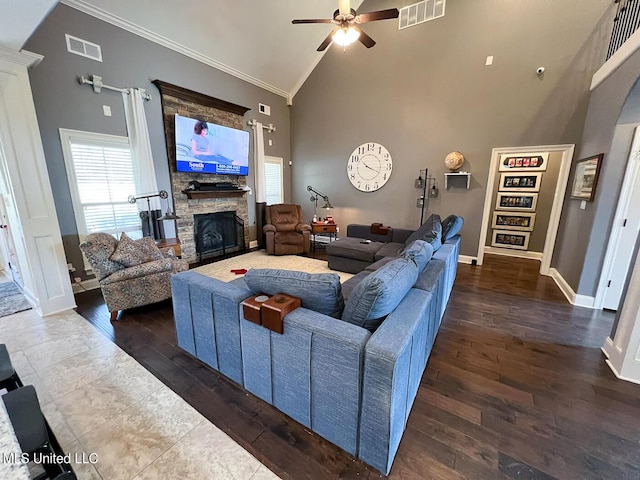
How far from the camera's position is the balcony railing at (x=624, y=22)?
273 cm

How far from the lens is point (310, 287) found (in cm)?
146

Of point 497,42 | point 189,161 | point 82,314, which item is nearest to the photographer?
point 82,314

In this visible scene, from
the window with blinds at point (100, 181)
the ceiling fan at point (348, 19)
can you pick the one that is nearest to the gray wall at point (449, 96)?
the ceiling fan at point (348, 19)

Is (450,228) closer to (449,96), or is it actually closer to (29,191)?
(449,96)

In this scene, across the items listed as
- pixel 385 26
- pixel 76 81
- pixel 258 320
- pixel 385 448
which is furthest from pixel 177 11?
pixel 385 448

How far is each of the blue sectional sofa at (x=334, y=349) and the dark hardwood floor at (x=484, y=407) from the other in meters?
0.13

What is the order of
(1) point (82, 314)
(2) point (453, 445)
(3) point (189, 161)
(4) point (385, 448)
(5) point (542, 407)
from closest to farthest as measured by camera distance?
(4) point (385, 448) < (2) point (453, 445) < (5) point (542, 407) < (1) point (82, 314) < (3) point (189, 161)

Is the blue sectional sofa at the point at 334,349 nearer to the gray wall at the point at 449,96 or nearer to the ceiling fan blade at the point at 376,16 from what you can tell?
the ceiling fan blade at the point at 376,16

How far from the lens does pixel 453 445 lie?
1411 millimetres

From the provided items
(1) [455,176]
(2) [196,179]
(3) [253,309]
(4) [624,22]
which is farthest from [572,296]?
(2) [196,179]

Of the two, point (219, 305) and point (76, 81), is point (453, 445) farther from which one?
point (76, 81)

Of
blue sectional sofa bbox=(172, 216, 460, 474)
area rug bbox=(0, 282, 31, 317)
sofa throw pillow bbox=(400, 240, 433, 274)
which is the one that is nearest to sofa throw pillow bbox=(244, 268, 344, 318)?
blue sectional sofa bbox=(172, 216, 460, 474)

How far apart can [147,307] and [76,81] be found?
2936mm

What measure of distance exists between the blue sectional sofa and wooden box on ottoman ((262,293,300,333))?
4cm
